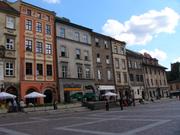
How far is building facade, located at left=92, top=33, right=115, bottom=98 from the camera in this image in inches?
2003

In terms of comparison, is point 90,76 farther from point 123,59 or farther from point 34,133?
point 34,133

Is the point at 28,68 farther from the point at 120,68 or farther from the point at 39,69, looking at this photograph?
the point at 120,68

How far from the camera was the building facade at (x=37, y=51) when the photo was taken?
123ft

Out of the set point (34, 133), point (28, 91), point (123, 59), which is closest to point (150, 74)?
point (123, 59)

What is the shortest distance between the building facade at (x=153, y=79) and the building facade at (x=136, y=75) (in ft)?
8.31

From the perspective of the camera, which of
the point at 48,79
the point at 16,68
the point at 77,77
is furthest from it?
the point at 77,77

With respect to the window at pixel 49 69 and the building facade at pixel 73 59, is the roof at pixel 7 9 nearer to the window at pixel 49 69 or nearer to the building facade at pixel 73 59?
the building facade at pixel 73 59

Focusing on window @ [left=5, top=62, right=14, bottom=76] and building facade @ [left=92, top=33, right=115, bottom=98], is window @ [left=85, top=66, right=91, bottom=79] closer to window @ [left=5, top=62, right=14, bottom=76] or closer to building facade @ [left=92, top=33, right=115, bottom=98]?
building facade @ [left=92, top=33, right=115, bottom=98]

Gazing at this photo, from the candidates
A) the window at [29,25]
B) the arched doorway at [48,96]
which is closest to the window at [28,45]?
the window at [29,25]

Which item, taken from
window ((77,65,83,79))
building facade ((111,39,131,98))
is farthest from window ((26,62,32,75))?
building facade ((111,39,131,98))

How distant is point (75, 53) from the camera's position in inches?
1843

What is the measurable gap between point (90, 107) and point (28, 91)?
9.11 meters

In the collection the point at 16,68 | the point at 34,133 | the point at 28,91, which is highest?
the point at 16,68

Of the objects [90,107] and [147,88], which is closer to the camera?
[90,107]
